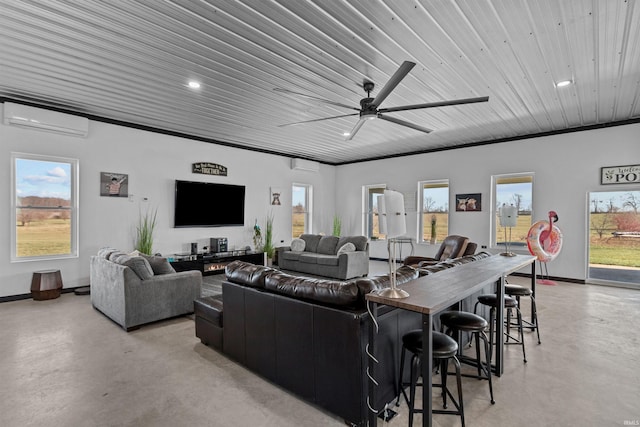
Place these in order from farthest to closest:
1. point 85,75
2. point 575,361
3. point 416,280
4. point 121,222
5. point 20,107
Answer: point 121,222 < point 20,107 < point 85,75 < point 575,361 < point 416,280

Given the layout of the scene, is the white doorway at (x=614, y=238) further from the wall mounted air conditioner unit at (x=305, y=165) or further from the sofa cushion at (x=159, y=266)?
the sofa cushion at (x=159, y=266)

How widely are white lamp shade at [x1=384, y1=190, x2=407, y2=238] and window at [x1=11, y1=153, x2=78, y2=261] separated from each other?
5.52 meters

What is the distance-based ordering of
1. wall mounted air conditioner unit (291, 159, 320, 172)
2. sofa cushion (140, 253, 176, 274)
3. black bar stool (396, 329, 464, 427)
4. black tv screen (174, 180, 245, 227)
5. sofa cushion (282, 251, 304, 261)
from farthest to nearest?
wall mounted air conditioner unit (291, 159, 320, 172) → sofa cushion (282, 251, 304, 261) → black tv screen (174, 180, 245, 227) → sofa cushion (140, 253, 176, 274) → black bar stool (396, 329, 464, 427)

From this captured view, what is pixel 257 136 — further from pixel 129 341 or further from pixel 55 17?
pixel 129 341

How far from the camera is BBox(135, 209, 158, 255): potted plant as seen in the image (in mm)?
5781

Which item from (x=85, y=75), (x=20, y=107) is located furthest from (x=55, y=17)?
(x=20, y=107)

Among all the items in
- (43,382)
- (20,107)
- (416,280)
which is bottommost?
(43,382)

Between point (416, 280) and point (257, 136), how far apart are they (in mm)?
5241

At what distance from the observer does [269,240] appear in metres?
7.80

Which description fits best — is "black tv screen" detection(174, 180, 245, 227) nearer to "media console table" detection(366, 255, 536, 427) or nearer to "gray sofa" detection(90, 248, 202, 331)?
"gray sofa" detection(90, 248, 202, 331)

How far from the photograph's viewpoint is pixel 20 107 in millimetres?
4559

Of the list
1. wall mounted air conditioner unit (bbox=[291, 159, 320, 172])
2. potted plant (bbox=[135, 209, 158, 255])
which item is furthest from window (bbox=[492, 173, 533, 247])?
potted plant (bbox=[135, 209, 158, 255])

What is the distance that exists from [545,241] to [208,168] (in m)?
7.00

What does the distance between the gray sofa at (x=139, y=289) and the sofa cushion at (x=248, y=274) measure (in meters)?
1.48
